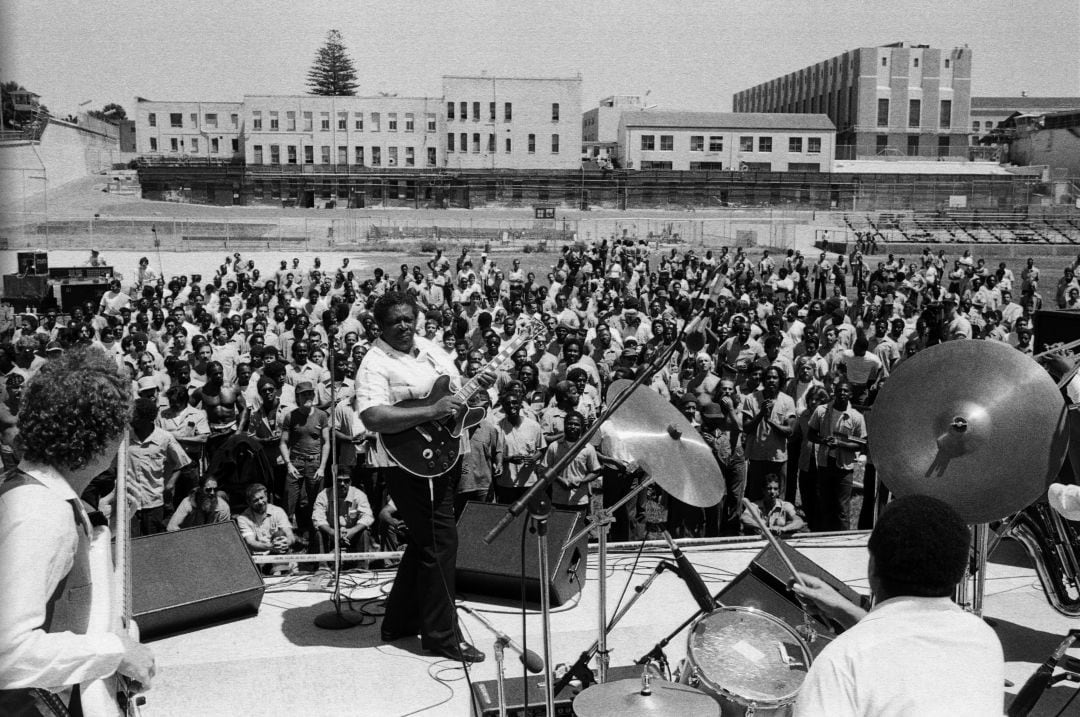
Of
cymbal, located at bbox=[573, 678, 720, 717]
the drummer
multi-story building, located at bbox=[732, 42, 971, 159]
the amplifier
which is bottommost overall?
cymbal, located at bbox=[573, 678, 720, 717]

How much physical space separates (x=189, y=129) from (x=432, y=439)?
90.7 m

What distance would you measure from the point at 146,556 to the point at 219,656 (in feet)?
2.52

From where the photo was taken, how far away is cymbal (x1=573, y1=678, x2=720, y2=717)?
3438 mm

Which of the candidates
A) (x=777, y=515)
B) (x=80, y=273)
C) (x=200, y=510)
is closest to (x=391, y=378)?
(x=200, y=510)

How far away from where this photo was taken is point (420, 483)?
5.00m

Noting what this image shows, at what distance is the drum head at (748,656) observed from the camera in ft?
12.0

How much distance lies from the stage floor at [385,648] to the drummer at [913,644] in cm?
230

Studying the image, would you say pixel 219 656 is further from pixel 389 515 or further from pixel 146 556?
pixel 389 515

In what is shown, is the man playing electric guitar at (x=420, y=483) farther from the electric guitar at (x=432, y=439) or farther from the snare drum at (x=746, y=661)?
the snare drum at (x=746, y=661)

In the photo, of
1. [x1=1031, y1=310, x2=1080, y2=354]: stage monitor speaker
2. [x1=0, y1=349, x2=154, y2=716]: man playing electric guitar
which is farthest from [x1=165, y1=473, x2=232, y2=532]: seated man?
[x1=1031, y1=310, x2=1080, y2=354]: stage monitor speaker

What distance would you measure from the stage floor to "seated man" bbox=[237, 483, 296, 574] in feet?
1.88

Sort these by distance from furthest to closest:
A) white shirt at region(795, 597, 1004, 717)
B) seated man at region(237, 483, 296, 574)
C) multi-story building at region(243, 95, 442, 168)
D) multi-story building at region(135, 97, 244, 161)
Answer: multi-story building at region(135, 97, 244, 161)
multi-story building at region(243, 95, 442, 168)
seated man at region(237, 483, 296, 574)
white shirt at region(795, 597, 1004, 717)

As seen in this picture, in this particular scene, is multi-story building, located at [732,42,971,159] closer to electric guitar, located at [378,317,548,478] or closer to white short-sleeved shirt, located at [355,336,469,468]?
white short-sleeved shirt, located at [355,336,469,468]

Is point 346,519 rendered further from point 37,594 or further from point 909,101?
point 909,101
